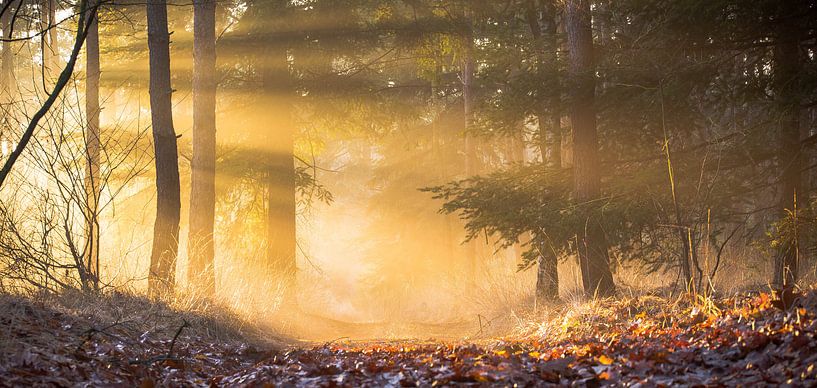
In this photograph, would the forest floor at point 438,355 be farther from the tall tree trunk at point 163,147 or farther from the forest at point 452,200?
the tall tree trunk at point 163,147

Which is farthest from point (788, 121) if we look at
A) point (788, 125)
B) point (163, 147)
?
point (163, 147)

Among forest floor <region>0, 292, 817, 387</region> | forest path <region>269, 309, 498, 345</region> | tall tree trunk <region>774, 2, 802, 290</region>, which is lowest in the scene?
forest path <region>269, 309, 498, 345</region>

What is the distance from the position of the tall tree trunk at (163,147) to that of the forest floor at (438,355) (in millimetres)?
2044

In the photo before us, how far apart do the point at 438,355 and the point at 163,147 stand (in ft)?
19.3

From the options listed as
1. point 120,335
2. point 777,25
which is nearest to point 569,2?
point 777,25

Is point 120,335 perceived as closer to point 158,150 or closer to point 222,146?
point 158,150

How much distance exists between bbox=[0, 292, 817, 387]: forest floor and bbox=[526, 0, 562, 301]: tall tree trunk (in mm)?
3921

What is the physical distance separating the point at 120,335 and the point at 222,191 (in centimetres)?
995

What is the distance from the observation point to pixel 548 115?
468 inches

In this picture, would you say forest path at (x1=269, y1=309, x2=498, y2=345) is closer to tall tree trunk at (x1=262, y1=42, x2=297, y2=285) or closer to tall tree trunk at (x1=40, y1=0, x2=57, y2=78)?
tall tree trunk at (x1=262, y1=42, x2=297, y2=285)

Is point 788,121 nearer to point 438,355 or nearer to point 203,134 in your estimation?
point 438,355

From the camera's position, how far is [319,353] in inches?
303

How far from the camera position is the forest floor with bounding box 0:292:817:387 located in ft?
15.9

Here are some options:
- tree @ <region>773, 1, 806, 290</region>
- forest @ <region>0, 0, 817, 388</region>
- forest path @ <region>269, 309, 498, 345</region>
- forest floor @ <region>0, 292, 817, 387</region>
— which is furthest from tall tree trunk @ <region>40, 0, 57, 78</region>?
tree @ <region>773, 1, 806, 290</region>
